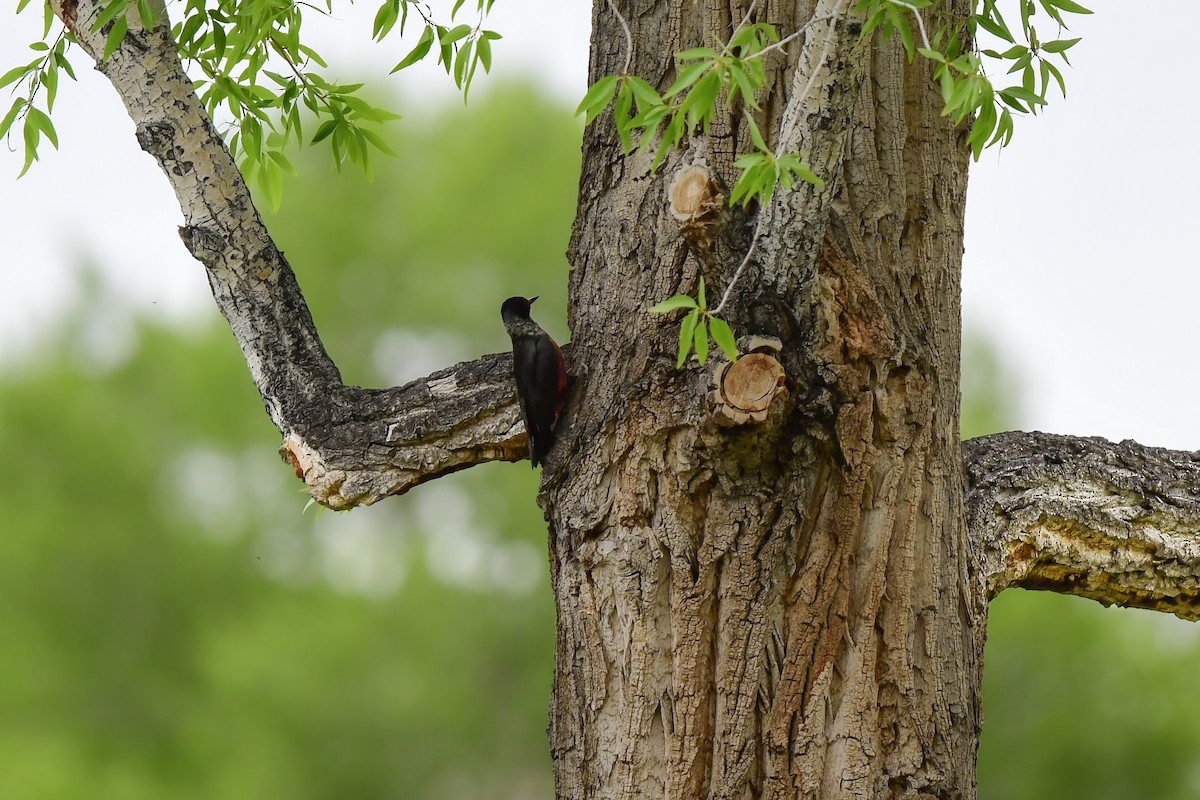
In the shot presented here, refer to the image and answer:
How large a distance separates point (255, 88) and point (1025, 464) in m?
2.29

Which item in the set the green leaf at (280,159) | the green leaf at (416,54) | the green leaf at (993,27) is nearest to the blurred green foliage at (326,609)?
the green leaf at (280,159)

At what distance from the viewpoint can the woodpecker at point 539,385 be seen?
2488mm


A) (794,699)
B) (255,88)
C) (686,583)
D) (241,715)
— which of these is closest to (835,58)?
(686,583)

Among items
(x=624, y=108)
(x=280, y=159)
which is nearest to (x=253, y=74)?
(x=280, y=159)

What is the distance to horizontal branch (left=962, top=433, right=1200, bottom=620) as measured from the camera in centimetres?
280

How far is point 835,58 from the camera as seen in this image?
1965 mm

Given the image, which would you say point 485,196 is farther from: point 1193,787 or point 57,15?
point 57,15

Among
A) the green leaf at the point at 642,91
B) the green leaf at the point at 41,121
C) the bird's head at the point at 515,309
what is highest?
the green leaf at the point at 41,121

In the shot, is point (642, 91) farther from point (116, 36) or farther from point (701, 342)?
point (116, 36)

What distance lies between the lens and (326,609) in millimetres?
11641

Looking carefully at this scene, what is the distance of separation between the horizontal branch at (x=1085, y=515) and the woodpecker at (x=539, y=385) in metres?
1.03

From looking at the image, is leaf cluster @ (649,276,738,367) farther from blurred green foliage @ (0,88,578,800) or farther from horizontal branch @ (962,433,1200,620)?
blurred green foliage @ (0,88,578,800)

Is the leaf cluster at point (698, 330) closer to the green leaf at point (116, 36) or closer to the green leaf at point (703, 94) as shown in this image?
the green leaf at point (703, 94)

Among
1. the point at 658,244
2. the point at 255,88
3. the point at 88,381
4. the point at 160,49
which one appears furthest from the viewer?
the point at 88,381
